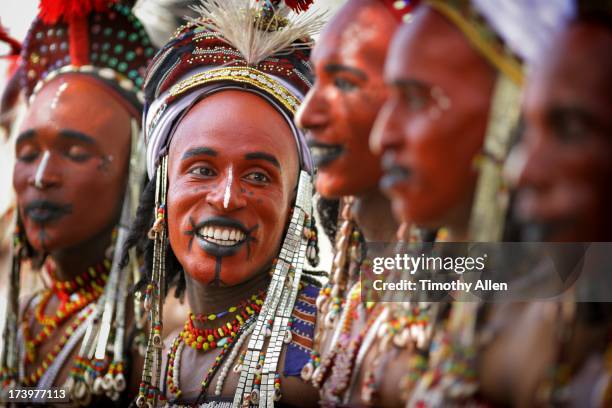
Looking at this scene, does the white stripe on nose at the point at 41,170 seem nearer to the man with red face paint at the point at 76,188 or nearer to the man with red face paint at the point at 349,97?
the man with red face paint at the point at 76,188

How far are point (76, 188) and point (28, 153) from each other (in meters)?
0.33

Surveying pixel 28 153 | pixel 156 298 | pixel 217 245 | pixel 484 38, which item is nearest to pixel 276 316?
pixel 217 245

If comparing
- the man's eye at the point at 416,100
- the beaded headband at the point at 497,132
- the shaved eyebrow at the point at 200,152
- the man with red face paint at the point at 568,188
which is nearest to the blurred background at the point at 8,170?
the shaved eyebrow at the point at 200,152

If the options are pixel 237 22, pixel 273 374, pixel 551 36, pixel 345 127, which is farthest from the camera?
pixel 237 22

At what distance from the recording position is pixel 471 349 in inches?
73.5

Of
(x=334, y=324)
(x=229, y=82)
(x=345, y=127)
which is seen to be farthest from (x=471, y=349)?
(x=229, y=82)

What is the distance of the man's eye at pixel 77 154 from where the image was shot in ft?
13.8

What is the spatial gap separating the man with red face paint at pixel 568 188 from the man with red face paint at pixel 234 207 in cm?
161

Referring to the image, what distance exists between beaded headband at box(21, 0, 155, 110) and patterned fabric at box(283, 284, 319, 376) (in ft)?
4.84

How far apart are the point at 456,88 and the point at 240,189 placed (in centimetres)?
168

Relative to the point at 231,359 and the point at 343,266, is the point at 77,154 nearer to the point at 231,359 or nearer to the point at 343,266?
the point at 231,359

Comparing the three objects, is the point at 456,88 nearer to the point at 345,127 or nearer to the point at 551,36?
the point at 551,36

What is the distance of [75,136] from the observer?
13.7 ft

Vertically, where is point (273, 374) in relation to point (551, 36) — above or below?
below
